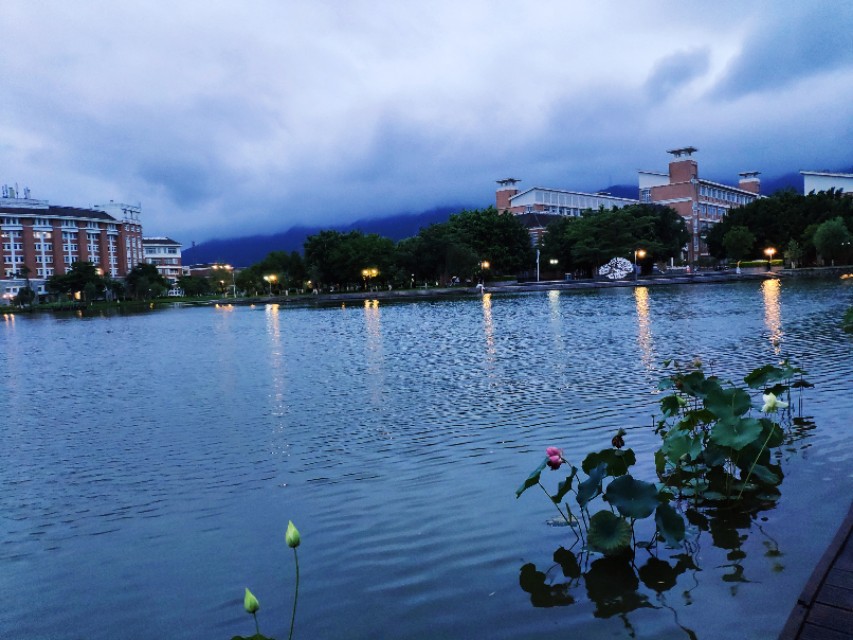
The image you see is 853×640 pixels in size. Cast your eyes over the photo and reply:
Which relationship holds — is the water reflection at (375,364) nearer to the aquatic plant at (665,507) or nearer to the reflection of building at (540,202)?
the aquatic plant at (665,507)

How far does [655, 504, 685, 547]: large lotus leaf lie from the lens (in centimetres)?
509

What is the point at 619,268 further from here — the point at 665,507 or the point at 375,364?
the point at 665,507

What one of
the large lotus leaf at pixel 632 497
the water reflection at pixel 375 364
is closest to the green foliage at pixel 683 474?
the large lotus leaf at pixel 632 497

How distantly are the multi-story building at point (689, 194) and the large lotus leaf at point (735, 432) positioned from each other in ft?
355

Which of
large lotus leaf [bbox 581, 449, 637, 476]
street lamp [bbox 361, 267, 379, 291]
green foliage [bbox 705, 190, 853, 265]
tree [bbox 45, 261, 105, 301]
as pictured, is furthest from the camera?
tree [bbox 45, 261, 105, 301]

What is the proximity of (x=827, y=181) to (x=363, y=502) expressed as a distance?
5532 inches

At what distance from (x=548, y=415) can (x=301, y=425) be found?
4.06 metres

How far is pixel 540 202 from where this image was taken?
12294 centimetres

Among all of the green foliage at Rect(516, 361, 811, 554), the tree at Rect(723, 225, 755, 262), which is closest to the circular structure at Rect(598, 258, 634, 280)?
the tree at Rect(723, 225, 755, 262)

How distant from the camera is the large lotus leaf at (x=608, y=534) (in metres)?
5.09

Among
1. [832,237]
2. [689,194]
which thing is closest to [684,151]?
[689,194]

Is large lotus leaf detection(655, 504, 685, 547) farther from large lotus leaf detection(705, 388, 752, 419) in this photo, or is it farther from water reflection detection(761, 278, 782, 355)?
water reflection detection(761, 278, 782, 355)

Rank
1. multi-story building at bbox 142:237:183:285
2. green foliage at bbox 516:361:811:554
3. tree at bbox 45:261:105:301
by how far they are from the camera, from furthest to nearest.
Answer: multi-story building at bbox 142:237:183:285
tree at bbox 45:261:105:301
green foliage at bbox 516:361:811:554

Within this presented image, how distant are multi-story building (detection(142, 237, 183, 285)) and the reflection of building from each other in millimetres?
82489
